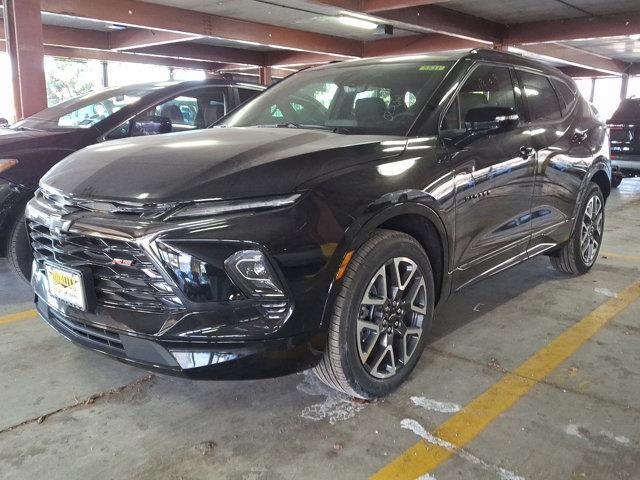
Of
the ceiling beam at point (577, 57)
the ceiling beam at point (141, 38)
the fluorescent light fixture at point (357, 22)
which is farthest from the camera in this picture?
the ceiling beam at point (577, 57)

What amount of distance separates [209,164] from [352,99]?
1252 millimetres

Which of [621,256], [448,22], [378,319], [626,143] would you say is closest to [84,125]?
[378,319]

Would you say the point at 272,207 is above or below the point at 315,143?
below

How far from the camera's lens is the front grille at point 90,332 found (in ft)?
6.91

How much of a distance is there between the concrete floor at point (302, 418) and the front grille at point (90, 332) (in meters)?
0.39

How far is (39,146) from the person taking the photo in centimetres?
376

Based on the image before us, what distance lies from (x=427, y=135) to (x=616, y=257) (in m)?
3.40

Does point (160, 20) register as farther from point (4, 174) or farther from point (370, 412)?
point (370, 412)

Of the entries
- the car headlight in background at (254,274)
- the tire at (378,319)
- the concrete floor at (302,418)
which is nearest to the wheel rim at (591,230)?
the concrete floor at (302,418)

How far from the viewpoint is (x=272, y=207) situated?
198 cm

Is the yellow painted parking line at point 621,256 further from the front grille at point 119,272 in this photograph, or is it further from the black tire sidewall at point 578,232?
the front grille at point 119,272

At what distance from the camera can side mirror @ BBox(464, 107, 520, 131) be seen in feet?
8.82

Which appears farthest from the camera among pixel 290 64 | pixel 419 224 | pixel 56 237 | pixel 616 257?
pixel 290 64

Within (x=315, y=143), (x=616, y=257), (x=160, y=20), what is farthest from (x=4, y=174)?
(x=160, y=20)
